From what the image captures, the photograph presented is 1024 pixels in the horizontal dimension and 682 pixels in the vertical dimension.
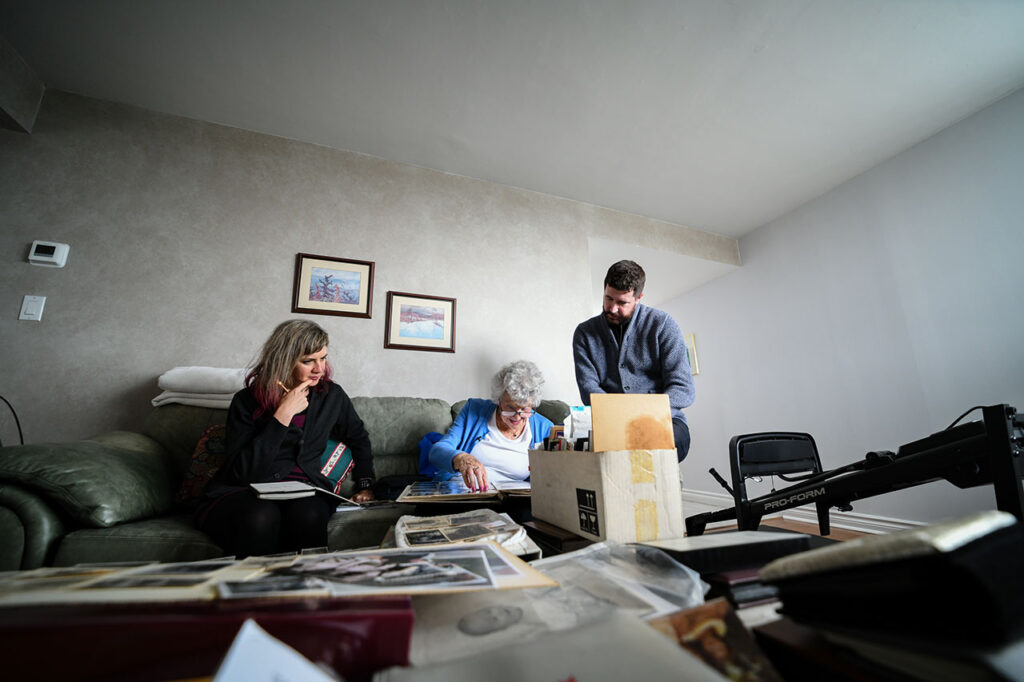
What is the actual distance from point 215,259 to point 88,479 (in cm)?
141

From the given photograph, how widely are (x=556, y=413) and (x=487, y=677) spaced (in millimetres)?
1939

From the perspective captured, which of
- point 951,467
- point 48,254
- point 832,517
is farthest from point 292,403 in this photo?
point 832,517

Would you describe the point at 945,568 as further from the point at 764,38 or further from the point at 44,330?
the point at 44,330

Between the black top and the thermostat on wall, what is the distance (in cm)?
138

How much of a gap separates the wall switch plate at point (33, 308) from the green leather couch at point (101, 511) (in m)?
0.85

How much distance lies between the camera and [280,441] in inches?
51.8

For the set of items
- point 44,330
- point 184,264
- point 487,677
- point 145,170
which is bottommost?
point 487,677

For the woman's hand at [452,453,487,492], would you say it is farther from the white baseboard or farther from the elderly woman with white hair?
the white baseboard

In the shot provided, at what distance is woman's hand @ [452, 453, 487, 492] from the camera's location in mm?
1305

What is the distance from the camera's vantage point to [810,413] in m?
3.02

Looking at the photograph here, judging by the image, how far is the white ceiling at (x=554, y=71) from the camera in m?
1.74

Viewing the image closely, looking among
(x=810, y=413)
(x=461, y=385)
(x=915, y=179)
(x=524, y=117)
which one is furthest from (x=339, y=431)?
(x=915, y=179)

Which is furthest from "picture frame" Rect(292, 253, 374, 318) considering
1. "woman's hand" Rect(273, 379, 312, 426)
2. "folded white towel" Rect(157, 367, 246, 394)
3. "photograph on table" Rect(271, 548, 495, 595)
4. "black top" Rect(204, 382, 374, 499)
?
"photograph on table" Rect(271, 548, 495, 595)

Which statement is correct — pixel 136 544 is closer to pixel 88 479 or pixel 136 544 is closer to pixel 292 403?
pixel 88 479
